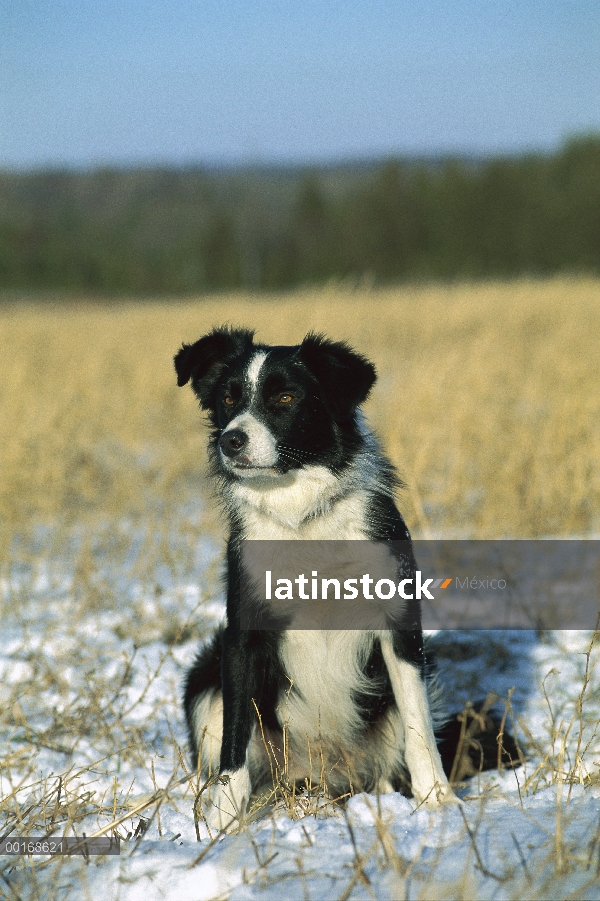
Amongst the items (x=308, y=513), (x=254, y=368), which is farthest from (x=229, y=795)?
(x=254, y=368)

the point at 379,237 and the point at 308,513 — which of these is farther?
the point at 379,237

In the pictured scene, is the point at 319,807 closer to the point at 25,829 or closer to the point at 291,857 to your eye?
the point at 291,857

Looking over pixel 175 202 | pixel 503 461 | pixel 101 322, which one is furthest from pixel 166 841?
pixel 175 202

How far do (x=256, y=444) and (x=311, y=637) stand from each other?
0.76m

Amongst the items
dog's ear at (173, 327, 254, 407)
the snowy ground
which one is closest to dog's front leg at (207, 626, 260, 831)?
the snowy ground

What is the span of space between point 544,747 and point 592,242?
1814 inches

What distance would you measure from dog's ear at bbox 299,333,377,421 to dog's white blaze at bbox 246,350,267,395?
0.53 feet

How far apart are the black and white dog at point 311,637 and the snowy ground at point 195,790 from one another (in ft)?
0.76

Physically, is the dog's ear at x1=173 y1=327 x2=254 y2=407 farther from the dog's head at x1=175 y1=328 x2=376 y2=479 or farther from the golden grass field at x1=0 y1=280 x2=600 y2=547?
the golden grass field at x1=0 y1=280 x2=600 y2=547

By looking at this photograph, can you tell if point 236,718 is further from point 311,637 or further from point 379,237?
point 379,237

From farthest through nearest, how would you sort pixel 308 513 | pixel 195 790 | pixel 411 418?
1. pixel 411 418
2. pixel 308 513
3. pixel 195 790

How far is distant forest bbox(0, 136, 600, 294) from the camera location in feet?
152

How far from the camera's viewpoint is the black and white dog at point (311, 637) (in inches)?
120

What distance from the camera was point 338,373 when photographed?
3230mm
